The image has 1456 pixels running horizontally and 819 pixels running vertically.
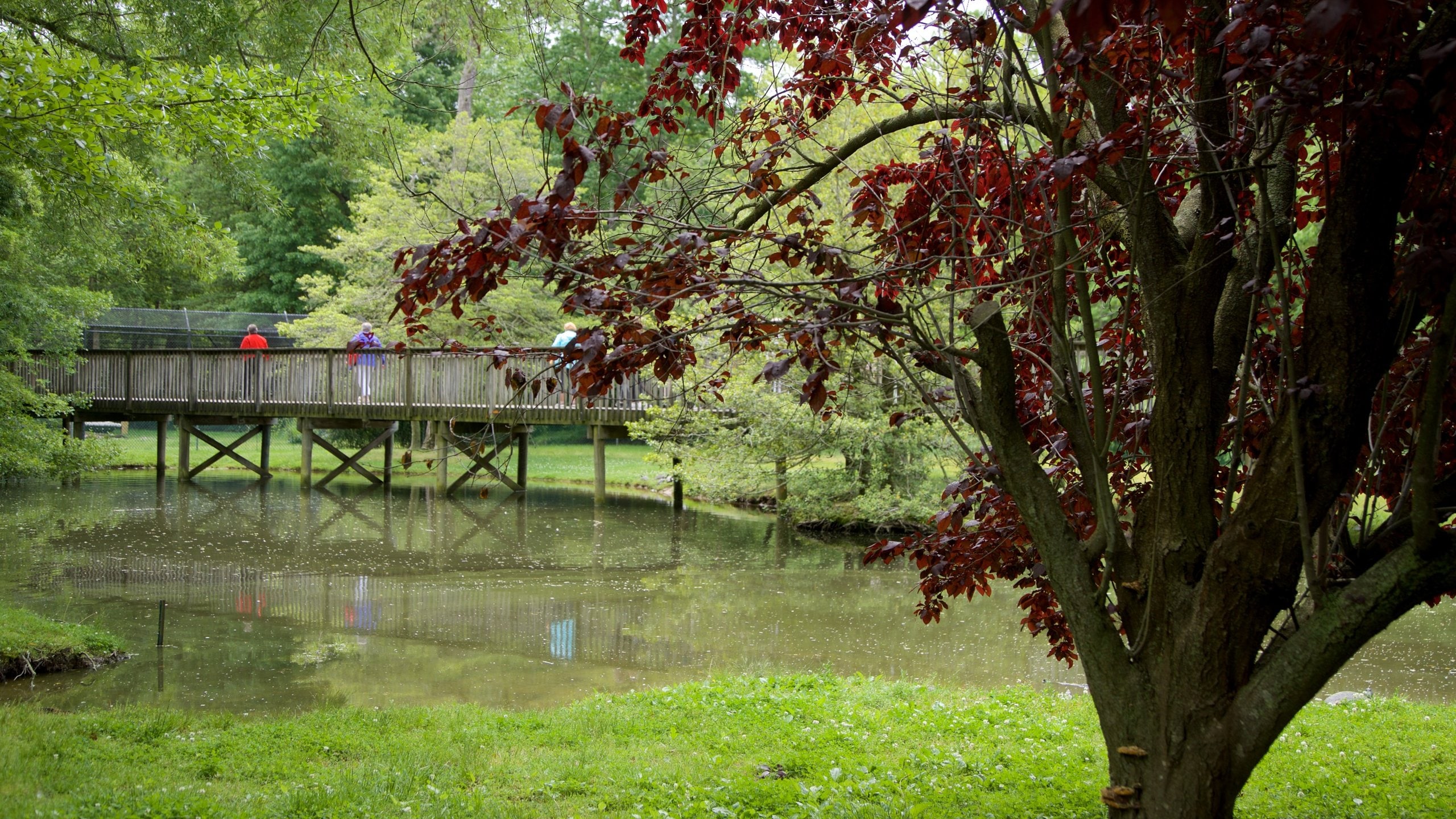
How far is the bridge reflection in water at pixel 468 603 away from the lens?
26.8 ft

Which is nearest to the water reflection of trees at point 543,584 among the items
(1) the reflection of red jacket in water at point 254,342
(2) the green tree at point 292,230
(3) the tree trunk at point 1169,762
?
(1) the reflection of red jacket in water at point 254,342

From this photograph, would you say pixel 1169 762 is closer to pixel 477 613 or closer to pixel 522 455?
pixel 477 613

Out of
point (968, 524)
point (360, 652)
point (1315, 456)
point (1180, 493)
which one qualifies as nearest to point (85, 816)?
point (968, 524)

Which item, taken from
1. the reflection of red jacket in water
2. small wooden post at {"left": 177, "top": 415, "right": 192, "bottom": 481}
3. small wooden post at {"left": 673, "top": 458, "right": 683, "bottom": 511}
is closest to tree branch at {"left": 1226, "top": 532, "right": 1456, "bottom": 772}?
small wooden post at {"left": 673, "top": 458, "right": 683, "bottom": 511}

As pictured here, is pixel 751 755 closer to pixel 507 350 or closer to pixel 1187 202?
pixel 507 350

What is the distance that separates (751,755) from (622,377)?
9.38 feet

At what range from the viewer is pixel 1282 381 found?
304 cm

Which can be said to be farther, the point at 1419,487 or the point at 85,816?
the point at 85,816

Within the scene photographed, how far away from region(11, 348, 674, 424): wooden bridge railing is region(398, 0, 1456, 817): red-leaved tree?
1359 centimetres

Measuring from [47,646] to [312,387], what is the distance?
13.4 m

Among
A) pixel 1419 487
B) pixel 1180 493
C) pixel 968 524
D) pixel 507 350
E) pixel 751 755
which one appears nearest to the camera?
pixel 1419 487

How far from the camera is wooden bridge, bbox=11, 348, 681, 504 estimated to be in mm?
19219

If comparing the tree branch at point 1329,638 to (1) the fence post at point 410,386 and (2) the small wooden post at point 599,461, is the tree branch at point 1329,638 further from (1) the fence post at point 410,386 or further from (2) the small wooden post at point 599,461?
(1) the fence post at point 410,386

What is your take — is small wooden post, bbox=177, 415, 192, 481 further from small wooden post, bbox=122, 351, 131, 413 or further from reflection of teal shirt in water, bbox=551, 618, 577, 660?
reflection of teal shirt in water, bbox=551, 618, 577, 660
